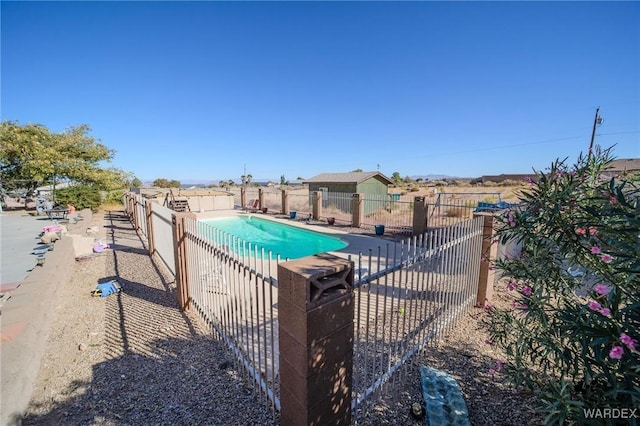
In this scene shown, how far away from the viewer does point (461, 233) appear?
4.20 metres

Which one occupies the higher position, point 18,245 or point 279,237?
point 18,245

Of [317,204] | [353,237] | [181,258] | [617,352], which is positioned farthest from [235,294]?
[317,204]

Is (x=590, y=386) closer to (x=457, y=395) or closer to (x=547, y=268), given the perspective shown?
(x=547, y=268)

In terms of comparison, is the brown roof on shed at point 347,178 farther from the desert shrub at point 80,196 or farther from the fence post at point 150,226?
the desert shrub at point 80,196

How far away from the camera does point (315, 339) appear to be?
196 centimetres

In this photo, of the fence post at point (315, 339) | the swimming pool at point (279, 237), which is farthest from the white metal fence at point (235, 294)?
the swimming pool at point (279, 237)

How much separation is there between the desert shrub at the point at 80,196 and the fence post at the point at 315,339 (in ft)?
71.5

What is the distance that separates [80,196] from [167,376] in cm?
2030

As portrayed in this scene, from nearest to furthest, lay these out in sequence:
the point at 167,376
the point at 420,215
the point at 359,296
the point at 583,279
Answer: the point at 583,279
the point at 359,296
the point at 167,376
the point at 420,215

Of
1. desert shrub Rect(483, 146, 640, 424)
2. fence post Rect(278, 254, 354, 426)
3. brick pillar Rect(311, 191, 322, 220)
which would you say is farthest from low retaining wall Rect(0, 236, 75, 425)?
brick pillar Rect(311, 191, 322, 220)

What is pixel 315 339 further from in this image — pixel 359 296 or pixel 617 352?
pixel 617 352

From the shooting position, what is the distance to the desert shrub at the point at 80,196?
17.2 m

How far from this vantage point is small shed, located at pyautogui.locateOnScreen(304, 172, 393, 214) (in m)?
17.7
